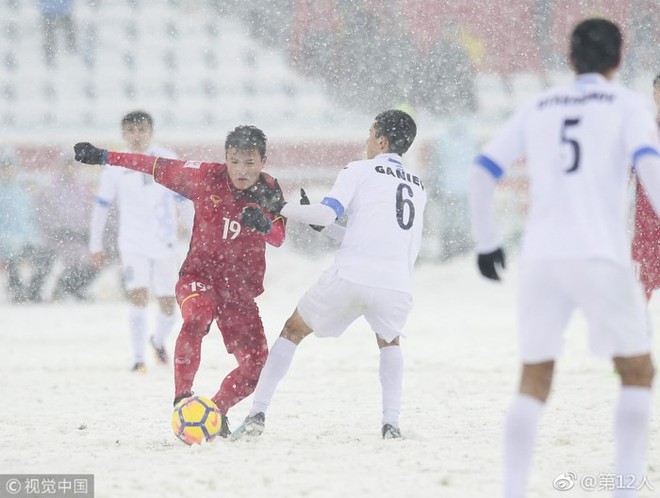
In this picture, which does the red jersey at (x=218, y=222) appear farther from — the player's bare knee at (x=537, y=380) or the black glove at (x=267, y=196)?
the player's bare knee at (x=537, y=380)

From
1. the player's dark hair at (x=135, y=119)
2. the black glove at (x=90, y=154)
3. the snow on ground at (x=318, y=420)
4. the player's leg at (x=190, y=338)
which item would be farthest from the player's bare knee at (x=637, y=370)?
the player's dark hair at (x=135, y=119)

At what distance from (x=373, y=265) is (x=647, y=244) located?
2.22m

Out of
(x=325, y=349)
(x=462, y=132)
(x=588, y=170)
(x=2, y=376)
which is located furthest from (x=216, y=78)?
(x=588, y=170)

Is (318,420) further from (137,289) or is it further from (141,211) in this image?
(141,211)

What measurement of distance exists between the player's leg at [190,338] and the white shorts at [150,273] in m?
3.44

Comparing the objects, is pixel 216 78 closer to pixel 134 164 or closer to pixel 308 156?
pixel 308 156

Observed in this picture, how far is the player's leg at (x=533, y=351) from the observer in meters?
3.70

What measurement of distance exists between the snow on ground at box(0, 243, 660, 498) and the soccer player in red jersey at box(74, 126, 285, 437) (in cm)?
44

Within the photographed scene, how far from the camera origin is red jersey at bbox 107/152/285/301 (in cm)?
562

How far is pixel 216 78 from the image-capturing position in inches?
798

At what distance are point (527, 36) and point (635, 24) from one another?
5.52 feet

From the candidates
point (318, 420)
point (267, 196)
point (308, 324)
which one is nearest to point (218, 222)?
point (267, 196)

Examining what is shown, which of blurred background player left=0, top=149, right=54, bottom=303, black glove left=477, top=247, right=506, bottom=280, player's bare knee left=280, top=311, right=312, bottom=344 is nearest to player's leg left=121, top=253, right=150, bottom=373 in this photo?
player's bare knee left=280, top=311, right=312, bottom=344

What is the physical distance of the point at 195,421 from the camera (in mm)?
5191
